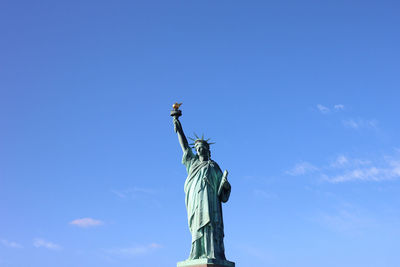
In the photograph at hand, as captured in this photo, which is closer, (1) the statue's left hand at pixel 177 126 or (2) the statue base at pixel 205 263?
(2) the statue base at pixel 205 263

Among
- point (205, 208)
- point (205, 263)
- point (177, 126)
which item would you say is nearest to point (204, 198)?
point (205, 208)

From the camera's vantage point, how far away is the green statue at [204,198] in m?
15.7

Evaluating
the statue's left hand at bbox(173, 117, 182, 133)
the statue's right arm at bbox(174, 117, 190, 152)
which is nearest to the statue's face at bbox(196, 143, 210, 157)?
the statue's right arm at bbox(174, 117, 190, 152)

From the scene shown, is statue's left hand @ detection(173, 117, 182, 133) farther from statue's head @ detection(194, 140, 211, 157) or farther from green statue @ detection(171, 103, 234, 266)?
statue's head @ detection(194, 140, 211, 157)

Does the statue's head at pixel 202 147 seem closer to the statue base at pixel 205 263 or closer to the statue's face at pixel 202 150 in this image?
the statue's face at pixel 202 150

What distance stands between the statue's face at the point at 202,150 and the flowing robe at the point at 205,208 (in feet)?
1.10

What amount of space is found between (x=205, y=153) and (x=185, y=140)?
3.60 feet

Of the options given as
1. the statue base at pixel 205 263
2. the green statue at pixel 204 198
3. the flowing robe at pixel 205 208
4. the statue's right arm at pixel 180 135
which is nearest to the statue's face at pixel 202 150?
the green statue at pixel 204 198

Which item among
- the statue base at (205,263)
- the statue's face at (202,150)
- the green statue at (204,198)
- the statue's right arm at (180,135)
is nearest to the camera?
the statue base at (205,263)

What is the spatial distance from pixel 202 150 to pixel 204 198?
216cm

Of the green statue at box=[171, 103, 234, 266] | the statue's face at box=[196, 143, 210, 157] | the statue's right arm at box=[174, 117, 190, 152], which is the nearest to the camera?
the green statue at box=[171, 103, 234, 266]

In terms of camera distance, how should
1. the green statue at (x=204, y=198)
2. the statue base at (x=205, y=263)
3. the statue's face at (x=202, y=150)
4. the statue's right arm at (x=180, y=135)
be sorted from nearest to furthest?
1. the statue base at (x=205, y=263)
2. the green statue at (x=204, y=198)
3. the statue's face at (x=202, y=150)
4. the statue's right arm at (x=180, y=135)

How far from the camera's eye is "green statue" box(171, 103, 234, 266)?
15.7 meters

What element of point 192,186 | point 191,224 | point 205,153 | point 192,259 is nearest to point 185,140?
point 205,153
